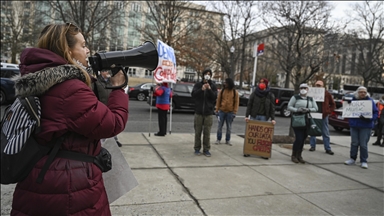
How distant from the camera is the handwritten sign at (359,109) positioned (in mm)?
5809

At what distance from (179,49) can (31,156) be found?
2968 cm

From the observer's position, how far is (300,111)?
19.8 feet

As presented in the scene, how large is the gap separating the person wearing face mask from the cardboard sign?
0.52 m

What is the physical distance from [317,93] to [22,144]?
22.0 ft

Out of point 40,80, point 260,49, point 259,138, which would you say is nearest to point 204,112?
point 259,138

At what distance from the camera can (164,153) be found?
239 inches

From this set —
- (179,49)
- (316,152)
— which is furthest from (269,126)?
(179,49)

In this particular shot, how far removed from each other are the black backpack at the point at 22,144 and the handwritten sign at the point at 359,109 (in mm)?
6014

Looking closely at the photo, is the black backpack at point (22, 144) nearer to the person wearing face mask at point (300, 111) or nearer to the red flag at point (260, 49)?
the person wearing face mask at point (300, 111)

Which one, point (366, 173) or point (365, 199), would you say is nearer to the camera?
point (365, 199)

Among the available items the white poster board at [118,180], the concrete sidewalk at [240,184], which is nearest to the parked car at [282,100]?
the concrete sidewalk at [240,184]

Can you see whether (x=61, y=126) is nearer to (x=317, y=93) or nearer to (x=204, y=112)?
(x=204, y=112)

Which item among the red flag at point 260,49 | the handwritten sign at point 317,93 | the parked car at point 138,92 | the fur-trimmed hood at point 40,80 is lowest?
the parked car at point 138,92

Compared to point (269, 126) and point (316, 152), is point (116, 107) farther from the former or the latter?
point (316, 152)
